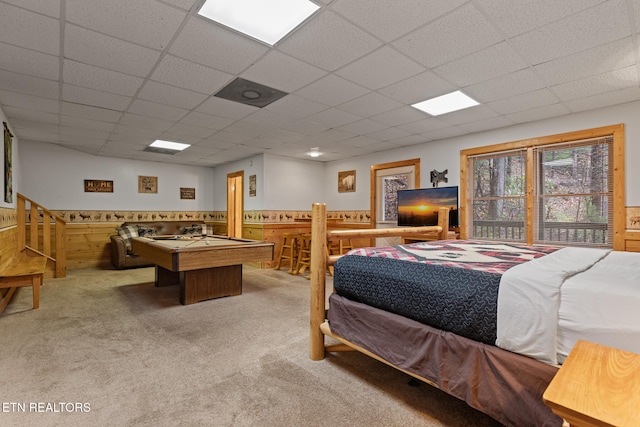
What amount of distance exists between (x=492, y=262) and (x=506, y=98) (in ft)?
8.49

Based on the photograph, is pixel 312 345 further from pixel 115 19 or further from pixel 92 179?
pixel 92 179

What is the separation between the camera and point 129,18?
2.16 meters

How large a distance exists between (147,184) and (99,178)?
3.17ft

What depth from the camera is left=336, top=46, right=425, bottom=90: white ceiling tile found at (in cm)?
270

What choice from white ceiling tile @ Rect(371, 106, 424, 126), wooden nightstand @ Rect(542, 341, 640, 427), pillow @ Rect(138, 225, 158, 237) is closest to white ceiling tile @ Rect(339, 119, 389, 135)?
white ceiling tile @ Rect(371, 106, 424, 126)

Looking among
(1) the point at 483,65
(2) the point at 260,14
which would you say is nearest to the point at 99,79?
(2) the point at 260,14

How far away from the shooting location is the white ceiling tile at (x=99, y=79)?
9.43 feet

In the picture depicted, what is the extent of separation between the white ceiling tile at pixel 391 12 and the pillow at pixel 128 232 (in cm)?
607

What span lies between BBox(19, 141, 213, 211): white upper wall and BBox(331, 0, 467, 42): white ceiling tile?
700 cm

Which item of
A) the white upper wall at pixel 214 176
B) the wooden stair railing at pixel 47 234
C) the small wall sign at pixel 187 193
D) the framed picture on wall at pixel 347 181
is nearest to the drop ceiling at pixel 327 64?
the white upper wall at pixel 214 176

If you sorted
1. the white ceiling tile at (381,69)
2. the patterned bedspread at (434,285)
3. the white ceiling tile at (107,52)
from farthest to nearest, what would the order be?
the white ceiling tile at (381,69) → the white ceiling tile at (107,52) → the patterned bedspread at (434,285)

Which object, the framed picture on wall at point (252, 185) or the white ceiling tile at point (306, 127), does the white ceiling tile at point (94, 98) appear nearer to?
the white ceiling tile at point (306, 127)

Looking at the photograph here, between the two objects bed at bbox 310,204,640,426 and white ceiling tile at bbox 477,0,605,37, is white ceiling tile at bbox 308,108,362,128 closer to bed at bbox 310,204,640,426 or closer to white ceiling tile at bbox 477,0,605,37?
white ceiling tile at bbox 477,0,605,37

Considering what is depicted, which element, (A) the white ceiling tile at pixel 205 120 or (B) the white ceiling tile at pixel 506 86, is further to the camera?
(A) the white ceiling tile at pixel 205 120
